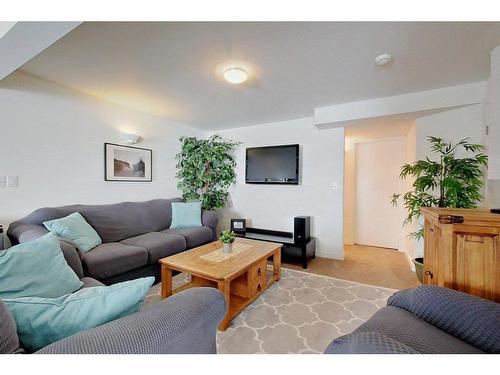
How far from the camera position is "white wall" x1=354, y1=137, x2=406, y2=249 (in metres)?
3.91

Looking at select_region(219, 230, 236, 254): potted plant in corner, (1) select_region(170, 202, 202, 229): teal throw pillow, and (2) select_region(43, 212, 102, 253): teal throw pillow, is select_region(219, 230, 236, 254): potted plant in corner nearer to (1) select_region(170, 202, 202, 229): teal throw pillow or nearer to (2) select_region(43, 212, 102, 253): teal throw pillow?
(1) select_region(170, 202, 202, 229): teal throw pillow

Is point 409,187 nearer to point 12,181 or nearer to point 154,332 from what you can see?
point 154,332

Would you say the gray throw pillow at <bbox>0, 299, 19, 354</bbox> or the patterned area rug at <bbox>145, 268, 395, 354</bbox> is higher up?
the gray throw pillow at <bbox>0, 299, 19, 354</bbox>

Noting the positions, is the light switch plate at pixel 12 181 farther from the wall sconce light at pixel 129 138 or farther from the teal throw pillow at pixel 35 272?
the teal throw pillow at pixel 35 272

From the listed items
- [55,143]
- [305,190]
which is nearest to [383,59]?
[305,190]

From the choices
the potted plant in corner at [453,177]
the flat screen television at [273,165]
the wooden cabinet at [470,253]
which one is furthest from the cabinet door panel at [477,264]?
the flat screen television at [273,165]

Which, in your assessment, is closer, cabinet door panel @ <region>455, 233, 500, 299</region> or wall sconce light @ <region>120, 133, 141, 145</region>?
cabinet door panel @ <region>455, 233, 500, 299</region>

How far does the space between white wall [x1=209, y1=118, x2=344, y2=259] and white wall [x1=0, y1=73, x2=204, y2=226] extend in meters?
1.82

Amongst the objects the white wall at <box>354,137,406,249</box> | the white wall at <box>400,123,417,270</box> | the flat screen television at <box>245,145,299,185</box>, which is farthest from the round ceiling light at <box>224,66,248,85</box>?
the white wall at <box>354,137,406,249</box>

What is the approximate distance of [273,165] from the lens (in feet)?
12.2

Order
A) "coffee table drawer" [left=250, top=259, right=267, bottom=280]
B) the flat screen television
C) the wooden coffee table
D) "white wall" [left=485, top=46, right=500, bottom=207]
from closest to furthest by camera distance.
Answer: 1. "white wall" [left=485, top=46, right=500, bottom=207]
2. the wooden coffee table
3. "coffee table drawer" [left=250, top=259, right=267, bottom=280]
4. the flat screen television

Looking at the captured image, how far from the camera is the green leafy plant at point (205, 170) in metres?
3.94
